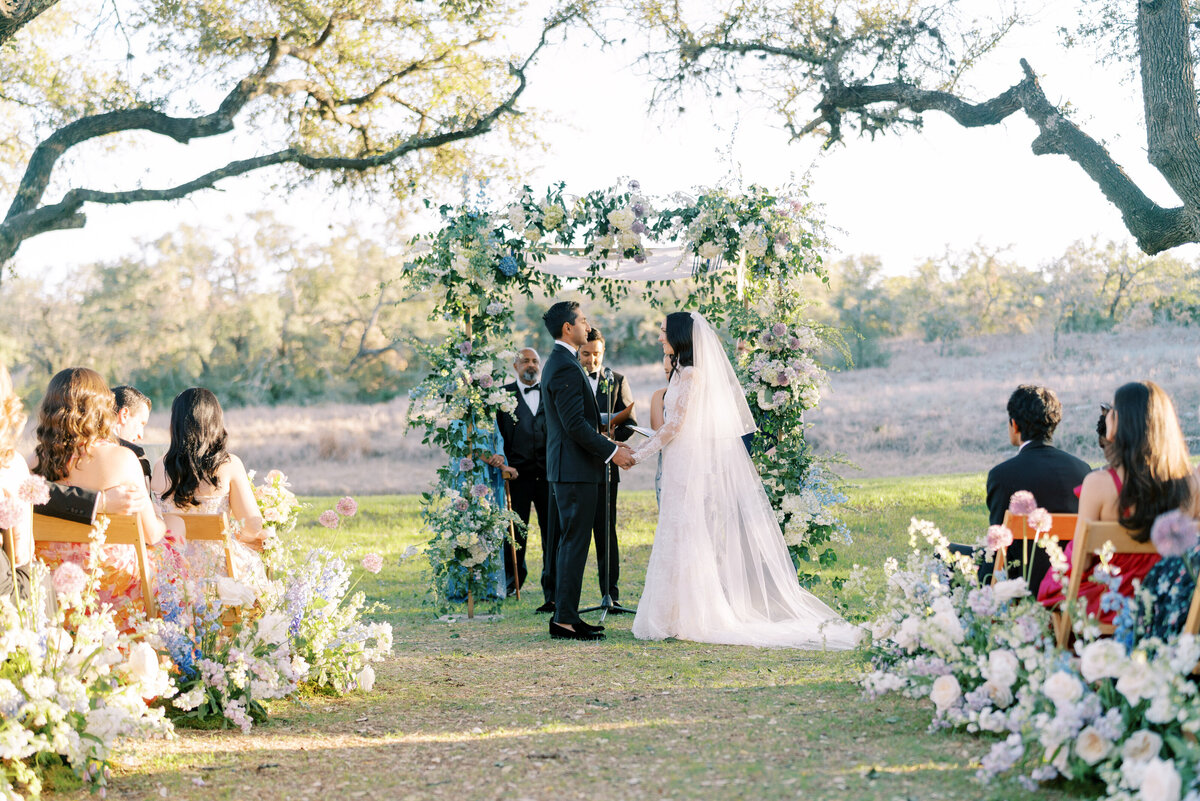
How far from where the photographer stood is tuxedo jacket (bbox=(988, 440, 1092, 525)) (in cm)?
474

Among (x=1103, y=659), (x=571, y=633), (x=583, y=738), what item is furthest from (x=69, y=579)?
(x=571, y=633)

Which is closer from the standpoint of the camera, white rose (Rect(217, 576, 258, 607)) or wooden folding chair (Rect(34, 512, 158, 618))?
wooden folding chair (Rect(34, 512, 158, 618))

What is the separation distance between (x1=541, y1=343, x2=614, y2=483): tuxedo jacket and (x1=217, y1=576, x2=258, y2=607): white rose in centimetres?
243

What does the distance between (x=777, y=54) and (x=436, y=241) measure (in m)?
7.07

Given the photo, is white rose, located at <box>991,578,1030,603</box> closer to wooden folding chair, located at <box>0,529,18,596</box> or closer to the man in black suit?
wooden folding chair, located at <box>0,529,18,596</box>

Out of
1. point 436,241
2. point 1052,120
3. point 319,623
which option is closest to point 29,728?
point 319,623

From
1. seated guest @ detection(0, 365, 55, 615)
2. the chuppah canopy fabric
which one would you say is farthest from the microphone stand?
seated guest @ detection(0, 365, 55, 615)

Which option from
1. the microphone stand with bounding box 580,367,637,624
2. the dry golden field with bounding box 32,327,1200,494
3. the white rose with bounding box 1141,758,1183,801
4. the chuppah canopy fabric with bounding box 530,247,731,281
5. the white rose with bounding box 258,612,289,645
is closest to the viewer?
the white rose with bounding box 1141,758,1183,801

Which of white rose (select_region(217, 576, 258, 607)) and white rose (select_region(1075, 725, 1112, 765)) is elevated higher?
white rose (select_region(217, 576, 258, 607))

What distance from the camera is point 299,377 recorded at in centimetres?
3812

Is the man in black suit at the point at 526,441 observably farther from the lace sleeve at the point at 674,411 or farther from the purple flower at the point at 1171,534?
the purple flower at the point at 1171,534

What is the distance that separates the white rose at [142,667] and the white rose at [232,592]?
26.6 inches

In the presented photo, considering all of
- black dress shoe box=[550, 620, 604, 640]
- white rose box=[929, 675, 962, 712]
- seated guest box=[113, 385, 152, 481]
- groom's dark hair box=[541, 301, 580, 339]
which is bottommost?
black dress shoe box=[550, 620, 604, 640]

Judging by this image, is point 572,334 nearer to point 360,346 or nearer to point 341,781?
point 341,781
